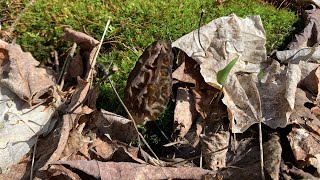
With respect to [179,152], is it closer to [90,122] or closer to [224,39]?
[90,122]

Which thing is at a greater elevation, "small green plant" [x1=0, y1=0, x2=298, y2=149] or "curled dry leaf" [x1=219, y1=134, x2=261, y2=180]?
"small green plant" [x1=0, y1=0, x2=298, y2=149]

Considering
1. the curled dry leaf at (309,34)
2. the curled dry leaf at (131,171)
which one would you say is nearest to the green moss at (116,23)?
the curled dry leaf at (309,34)

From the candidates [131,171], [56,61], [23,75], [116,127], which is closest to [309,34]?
[116,127]

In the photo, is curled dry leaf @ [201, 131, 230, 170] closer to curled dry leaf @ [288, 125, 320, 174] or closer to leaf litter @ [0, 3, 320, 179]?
leaf litter @ [0, 3, 320, 179]

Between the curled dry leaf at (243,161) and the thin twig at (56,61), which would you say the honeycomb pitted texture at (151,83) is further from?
the thin twig at (56,61)

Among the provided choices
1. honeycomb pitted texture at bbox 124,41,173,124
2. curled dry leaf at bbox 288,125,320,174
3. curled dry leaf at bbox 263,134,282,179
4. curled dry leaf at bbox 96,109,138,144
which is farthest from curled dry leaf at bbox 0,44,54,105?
curled dry leaf at bbox 288,125,320,174

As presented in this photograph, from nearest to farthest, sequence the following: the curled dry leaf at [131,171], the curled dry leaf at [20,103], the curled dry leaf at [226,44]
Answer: the curled dry leaf at [131,171] → the curled dry leaf at [20,103] → the curled dry leaf at [226,44]

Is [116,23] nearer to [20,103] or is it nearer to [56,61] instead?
[56,61]

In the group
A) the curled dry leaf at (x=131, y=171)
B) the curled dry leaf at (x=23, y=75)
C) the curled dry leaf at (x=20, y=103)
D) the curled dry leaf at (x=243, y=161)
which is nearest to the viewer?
the curled dry leaf at (x=131, y=171)
